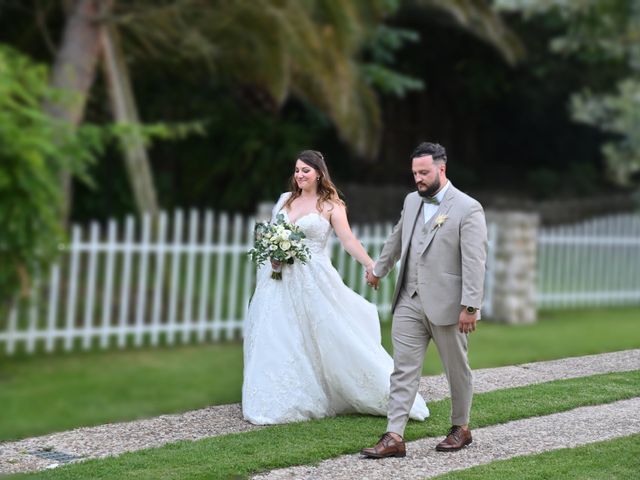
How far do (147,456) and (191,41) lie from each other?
9.77 metres

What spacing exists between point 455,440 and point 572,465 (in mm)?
663

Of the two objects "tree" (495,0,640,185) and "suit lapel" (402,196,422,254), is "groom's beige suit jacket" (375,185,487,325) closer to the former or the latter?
"suit lapel" (402,196,422,254)

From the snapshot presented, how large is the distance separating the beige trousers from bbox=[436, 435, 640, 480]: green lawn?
45cm

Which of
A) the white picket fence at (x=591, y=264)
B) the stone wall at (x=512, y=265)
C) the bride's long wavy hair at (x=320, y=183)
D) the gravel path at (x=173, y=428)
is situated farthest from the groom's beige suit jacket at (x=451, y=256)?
the white picket fence at (x=591, y=264)

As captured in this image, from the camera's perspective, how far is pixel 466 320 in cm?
582

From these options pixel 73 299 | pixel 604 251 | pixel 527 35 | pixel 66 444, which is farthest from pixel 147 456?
pixel 527 35

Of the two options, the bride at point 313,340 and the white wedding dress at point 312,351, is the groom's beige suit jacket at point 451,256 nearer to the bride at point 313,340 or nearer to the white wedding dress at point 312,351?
the bride at point 313,340

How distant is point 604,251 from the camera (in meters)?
17.0

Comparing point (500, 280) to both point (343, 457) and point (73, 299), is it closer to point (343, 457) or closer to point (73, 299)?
point (73, 299)

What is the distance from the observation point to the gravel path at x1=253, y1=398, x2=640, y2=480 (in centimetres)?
573

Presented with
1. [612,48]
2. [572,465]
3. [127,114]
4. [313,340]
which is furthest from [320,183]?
[612,48]

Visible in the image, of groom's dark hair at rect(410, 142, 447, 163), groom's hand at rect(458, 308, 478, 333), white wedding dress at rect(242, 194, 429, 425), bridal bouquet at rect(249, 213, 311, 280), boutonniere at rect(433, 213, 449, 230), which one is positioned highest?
groom's dark hair at rect(410, 142, 447, 163)

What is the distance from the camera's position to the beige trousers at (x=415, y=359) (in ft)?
19.6

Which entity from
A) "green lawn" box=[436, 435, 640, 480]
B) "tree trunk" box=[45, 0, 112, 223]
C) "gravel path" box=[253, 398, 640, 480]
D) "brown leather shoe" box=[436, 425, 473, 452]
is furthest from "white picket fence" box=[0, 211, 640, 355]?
"green lawn" box=[436, 435, 640, 480]
